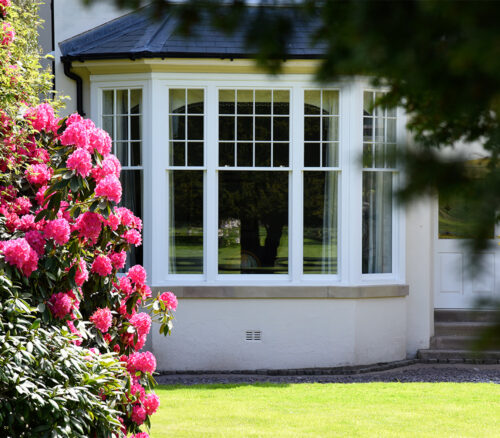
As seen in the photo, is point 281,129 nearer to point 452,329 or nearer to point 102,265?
point 452,329

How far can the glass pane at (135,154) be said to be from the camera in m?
9.98

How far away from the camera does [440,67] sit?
4.11 ft

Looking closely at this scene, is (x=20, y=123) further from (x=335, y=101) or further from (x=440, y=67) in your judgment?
(x=335, y=101)

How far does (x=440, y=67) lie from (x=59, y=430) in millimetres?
3338

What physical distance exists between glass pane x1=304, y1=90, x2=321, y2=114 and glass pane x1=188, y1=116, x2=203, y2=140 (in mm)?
1358

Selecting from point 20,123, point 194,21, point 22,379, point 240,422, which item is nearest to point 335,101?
point 240,422

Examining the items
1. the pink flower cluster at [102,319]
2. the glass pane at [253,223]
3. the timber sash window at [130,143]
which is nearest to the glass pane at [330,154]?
the glass pane at [253,223]

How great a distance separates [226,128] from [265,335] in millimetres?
2657

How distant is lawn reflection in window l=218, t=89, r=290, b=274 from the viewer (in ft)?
32.3

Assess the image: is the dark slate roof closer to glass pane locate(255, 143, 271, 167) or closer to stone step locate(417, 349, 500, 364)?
glass pane locate(255, 143, 271, 167)

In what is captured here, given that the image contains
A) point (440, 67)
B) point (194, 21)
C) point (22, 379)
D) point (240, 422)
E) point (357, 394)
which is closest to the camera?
point (440, 67)

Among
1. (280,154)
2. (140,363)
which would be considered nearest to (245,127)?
(280,154)

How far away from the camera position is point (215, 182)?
Result: 977 cm

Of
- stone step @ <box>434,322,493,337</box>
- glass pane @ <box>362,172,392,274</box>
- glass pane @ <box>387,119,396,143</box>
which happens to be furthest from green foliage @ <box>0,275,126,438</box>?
stone step @ <box>434,322,493,337</box>
